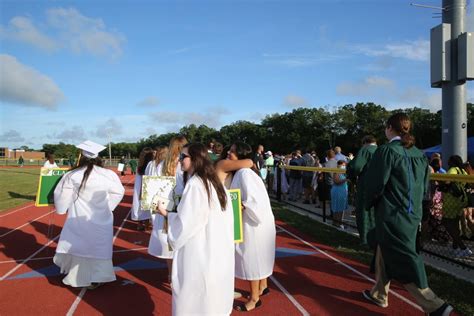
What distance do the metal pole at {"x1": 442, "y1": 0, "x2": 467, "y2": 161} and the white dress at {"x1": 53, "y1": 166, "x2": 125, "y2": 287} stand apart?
28.6 ft

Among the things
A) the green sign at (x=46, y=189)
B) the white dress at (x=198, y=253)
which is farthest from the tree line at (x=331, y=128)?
the white dress at (x=198, y=253)

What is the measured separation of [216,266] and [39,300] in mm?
2930

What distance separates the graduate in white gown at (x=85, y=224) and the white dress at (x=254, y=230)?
1989 mm

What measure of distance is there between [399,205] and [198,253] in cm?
202

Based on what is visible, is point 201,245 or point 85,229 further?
point 85,229

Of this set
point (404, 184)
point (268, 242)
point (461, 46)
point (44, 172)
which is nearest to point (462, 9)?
point (461, 46)

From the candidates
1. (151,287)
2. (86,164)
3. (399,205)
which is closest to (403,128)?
(399,205)

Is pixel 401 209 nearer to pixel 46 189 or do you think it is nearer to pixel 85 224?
pixel 85 224

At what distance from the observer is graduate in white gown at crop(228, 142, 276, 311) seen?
13.8ft

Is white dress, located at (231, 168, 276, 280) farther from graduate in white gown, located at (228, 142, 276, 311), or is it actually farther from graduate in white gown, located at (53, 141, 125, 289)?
graduate in white gown, located at (53, 141, 125, 289)

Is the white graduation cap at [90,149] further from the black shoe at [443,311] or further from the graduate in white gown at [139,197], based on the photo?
the black shoe at [443,311]

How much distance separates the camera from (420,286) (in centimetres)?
366

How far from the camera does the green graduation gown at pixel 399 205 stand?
3674mm

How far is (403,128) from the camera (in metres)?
3.94
